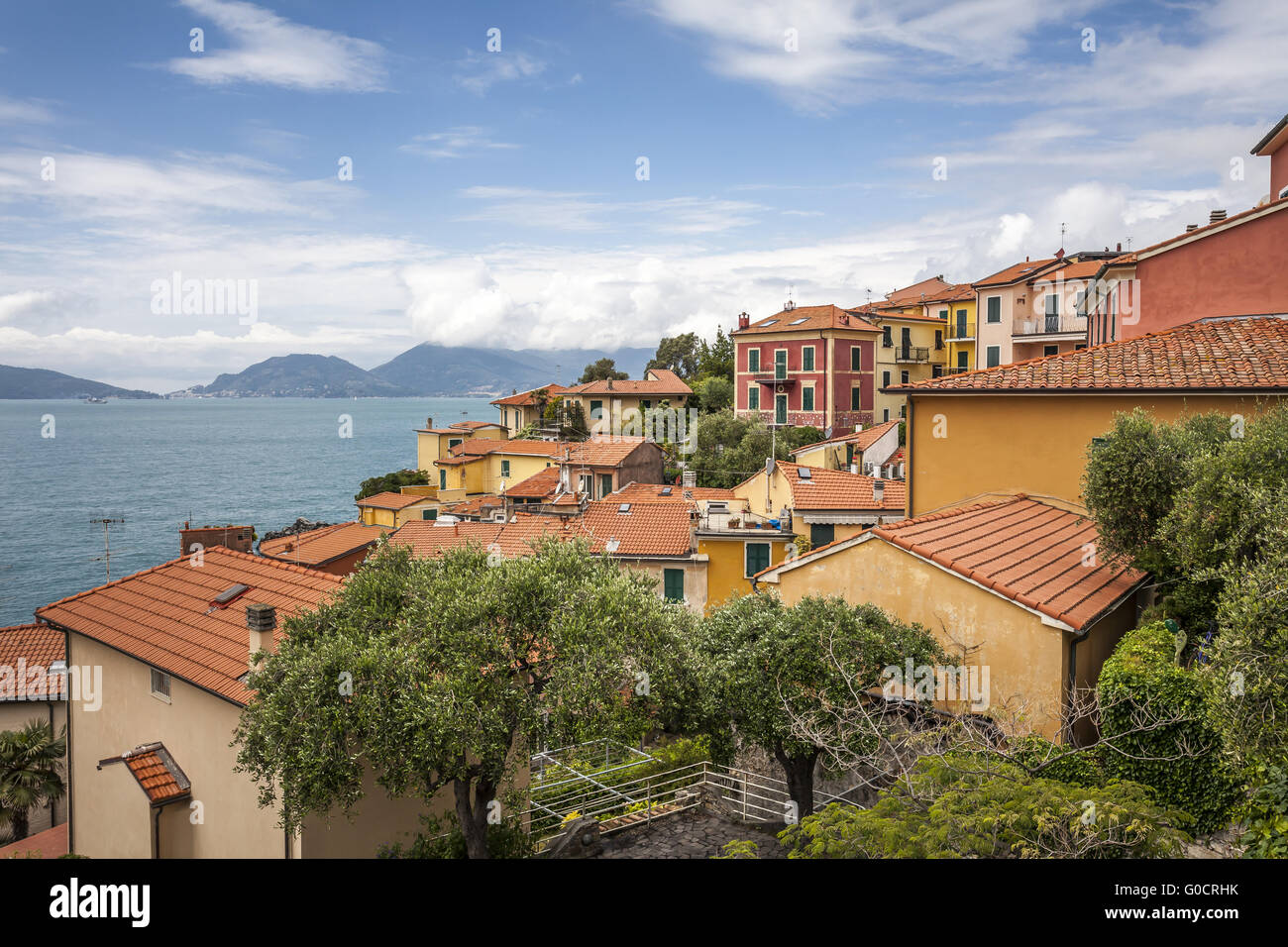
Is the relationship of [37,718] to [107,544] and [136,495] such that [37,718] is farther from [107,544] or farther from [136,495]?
[136,495]

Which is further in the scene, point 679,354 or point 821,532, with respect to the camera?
point 679,354

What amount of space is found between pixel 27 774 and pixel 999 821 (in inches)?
806

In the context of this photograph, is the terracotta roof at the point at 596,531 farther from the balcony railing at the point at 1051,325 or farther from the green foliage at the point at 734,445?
the balcony railing at the point at 1051,325

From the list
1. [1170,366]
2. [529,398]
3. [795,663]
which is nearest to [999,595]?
[795,663]

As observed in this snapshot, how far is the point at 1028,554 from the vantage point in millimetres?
13961

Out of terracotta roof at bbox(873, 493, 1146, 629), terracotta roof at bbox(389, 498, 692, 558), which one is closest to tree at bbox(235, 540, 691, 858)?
terracotta roof at bbox(873, 493, 1146, 629)

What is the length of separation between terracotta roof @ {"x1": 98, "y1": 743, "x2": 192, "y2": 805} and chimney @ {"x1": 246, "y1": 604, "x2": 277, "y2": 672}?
244cm

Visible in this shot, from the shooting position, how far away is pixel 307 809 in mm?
10992

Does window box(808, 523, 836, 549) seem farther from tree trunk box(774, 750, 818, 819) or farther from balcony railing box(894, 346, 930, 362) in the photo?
balcony railing box(894, 346, 930, 362)

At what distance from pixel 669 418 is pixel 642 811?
2162 inches

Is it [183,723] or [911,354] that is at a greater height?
[911,354]

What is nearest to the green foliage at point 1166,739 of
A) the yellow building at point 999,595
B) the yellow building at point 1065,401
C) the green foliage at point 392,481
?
the yellow building at point 999,595

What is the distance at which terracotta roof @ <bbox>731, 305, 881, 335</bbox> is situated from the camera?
5566 centimetres
